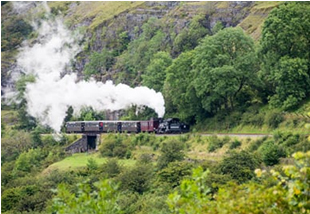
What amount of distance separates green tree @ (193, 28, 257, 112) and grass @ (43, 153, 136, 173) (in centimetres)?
956

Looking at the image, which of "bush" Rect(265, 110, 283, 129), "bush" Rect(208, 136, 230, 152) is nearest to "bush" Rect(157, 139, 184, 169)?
"bush" Rect(208, 136, 230, 152)

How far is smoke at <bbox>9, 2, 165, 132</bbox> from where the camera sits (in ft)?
253

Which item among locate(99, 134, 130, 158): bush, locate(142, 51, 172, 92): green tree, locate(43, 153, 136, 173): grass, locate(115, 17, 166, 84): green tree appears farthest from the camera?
locate(115, 17, 166, 84): green tree

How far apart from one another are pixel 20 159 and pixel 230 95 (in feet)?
71.1

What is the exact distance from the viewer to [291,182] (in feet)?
48.5

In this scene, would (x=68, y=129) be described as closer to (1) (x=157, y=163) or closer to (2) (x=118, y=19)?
(1) (x=157, y=163)

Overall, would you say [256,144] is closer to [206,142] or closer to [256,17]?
[206,142]

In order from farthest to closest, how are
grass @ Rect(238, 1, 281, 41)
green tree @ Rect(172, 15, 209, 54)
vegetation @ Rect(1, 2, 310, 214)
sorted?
1. green tree @ Rect(172, 15, 209, 54)
2. grass @ Rect(238, 1, 281, 41)
3. vegetation @ Rect(1, 2, 310, 214)

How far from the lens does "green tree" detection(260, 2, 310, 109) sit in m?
53.7

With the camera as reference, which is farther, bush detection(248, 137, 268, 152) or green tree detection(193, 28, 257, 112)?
green tree detection(193, 28, 257, 112)

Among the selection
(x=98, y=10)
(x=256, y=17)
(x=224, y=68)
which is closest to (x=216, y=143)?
(x=224, y=68)

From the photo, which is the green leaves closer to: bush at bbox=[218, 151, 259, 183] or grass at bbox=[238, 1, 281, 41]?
bush at bbox=[218, 151, 259, 183]

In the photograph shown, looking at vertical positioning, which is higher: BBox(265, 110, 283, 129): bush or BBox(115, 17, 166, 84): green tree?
BBox(115, 17, 166, 84): green tree

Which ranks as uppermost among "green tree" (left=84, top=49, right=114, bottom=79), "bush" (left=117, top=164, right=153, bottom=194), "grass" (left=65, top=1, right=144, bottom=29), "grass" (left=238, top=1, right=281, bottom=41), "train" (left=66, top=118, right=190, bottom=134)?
"grass" (left=65, top=1, right=144, bottom=29)
